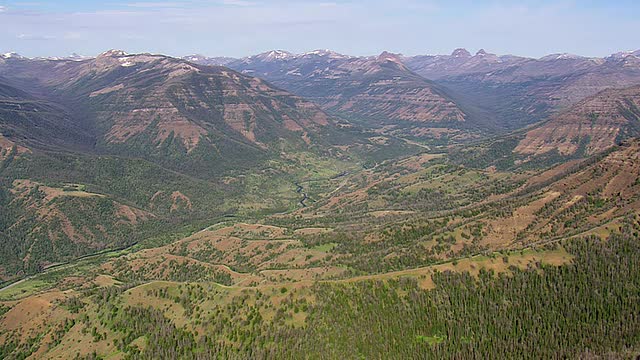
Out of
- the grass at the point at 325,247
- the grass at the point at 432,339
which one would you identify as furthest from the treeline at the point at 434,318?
the grass at the point at 325,247

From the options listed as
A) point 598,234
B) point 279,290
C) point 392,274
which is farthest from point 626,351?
point 279,290

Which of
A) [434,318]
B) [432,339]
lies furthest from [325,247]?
[432,339]

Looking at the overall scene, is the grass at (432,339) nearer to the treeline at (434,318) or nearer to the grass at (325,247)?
the treeline at (434,318)

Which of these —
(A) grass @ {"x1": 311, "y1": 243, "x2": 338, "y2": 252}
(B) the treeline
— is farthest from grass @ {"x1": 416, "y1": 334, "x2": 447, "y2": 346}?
(A) grass @ {"x1": 311, "y1": 243, "x2": 338, "y2": 252}

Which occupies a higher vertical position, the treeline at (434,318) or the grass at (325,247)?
the treeline at (434,318)

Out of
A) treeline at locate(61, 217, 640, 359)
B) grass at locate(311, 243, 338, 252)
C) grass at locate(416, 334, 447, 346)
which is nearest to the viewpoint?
treeline at locate(61, 217, 640, 359)

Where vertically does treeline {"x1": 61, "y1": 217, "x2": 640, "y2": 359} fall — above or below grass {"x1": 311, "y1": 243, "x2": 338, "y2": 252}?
above

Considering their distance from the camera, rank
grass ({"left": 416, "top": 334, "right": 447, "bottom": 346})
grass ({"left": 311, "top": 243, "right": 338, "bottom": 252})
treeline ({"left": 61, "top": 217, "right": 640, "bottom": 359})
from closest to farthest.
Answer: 1. treeline ({"left": 61, "top": 217, "right": 640, "bottom": 359})
2. grass ({"left": 416, "top": 334, "right": 447, "bottom": 346})
3. grass ({"left": 311, "top": 243, "right": 338, "bottom": 252})

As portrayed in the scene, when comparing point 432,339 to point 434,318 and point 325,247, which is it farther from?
point 325,247

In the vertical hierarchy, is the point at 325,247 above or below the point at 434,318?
below

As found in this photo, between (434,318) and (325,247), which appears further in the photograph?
(325,247)

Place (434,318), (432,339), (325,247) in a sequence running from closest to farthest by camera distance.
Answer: (432,339)
(434,318)
(325,247)

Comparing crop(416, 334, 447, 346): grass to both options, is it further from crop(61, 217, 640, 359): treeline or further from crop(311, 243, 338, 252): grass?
crop(311, 243, 338, 252): grass

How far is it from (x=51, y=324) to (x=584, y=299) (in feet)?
471
